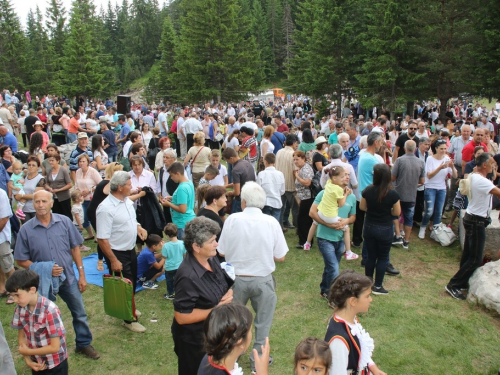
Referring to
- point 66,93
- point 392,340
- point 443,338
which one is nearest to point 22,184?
point 392,340

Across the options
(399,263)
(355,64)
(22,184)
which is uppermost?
(355,64)

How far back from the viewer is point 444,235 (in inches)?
306

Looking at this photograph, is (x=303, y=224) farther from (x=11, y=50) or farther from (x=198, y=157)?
(x=11, y=50)

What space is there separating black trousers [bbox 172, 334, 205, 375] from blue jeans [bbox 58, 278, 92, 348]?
5.69ft

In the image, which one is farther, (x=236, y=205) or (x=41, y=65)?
(x=41, y=65)

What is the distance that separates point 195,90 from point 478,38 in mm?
23990

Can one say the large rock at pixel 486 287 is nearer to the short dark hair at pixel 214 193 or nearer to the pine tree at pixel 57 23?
the short dark hair at pixel 214 193

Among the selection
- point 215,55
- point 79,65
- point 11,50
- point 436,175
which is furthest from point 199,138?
point 11,50

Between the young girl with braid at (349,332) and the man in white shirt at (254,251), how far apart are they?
1071mm

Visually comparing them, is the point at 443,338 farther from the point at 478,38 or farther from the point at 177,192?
the point at 478,38

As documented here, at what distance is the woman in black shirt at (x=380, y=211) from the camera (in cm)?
542

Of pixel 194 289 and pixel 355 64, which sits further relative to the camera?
pixel 355 64

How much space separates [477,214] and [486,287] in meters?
0.99

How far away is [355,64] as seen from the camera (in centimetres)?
2727
